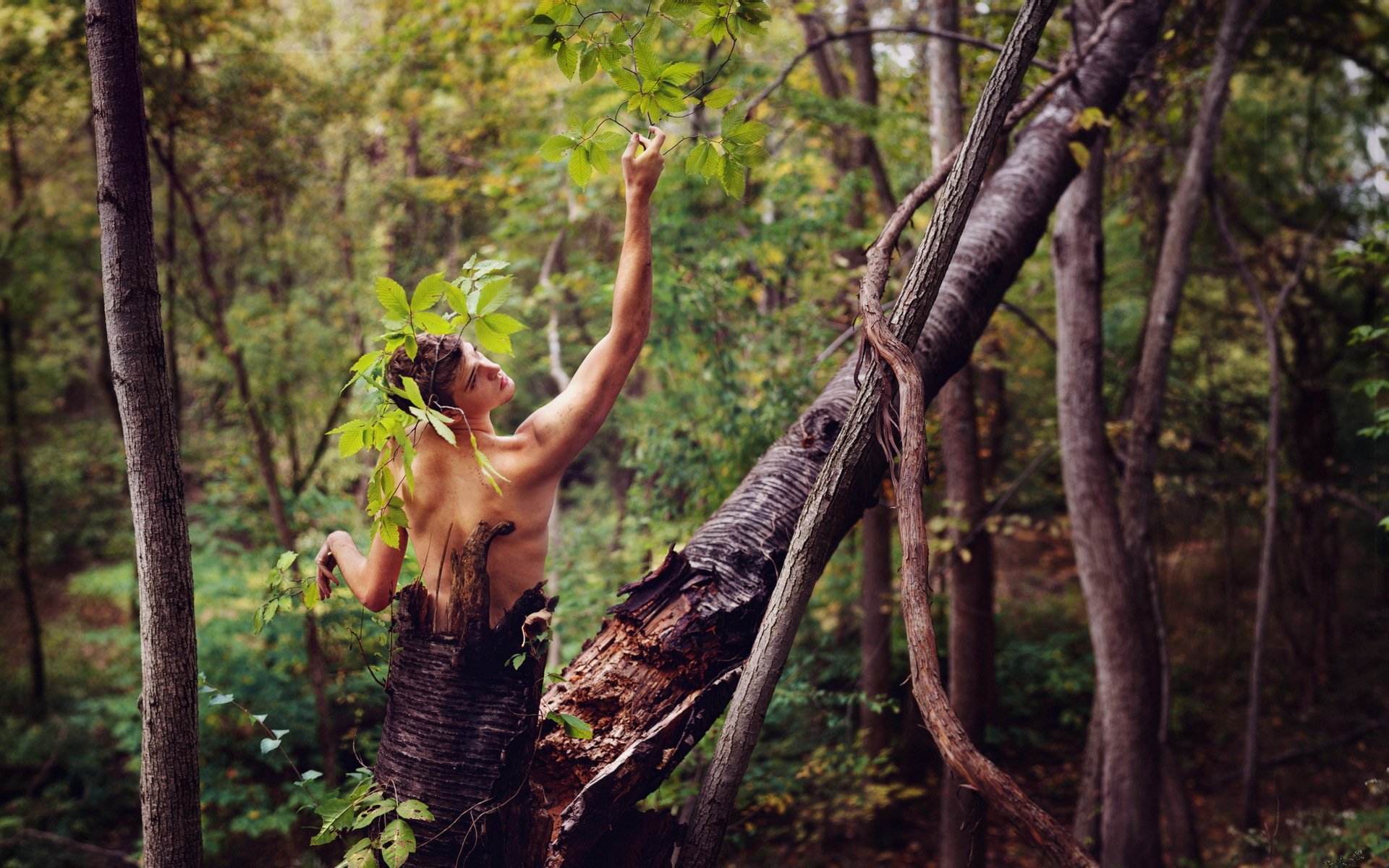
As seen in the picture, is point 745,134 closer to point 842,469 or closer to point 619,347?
point 619,347

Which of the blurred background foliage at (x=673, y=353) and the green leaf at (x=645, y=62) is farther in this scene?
the blurred background foliage at (x=673, y=353)

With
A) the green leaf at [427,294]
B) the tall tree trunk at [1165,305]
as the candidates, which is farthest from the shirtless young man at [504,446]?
the tall tree trunk at [1165,305]

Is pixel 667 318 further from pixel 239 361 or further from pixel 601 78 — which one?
pixel 601 78

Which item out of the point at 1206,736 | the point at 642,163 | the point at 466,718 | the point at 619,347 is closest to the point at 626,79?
the point at 642,163

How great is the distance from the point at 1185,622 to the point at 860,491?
1179 centimetres

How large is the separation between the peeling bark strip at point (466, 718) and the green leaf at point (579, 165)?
0.80 meters

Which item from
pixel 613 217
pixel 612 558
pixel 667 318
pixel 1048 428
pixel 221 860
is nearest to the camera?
pixel 667 318

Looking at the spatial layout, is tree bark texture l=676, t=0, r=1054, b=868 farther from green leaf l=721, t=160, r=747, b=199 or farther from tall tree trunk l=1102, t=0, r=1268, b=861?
tall tree trunk l=1102, t=0, r=1268, b=861

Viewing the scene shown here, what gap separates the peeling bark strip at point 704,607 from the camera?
1.99 m

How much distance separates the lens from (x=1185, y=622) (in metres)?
11.7

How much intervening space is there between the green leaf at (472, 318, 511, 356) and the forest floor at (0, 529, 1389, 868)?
4.33 m

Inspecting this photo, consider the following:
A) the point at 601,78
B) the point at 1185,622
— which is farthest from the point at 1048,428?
the point at 601,78

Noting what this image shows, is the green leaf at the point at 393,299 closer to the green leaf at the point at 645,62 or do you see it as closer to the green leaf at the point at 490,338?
the green leaf at the point at 490,338

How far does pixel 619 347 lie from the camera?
1878mm
